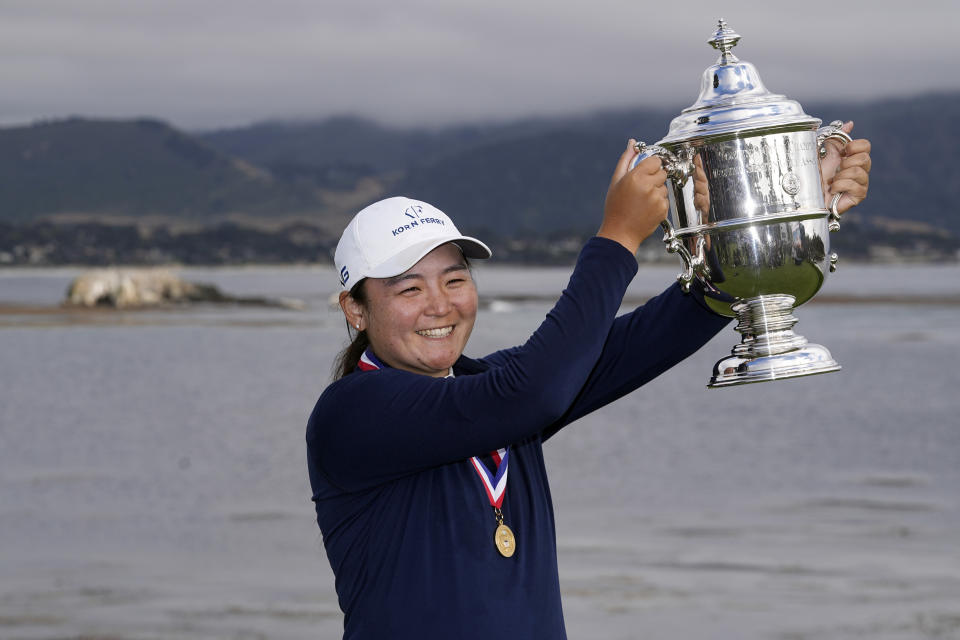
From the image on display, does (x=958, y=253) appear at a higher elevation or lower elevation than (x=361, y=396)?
higher

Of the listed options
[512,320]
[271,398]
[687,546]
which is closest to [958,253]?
[512,320]

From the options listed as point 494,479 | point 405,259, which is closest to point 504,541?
point 494,479

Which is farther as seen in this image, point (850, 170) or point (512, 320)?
point (512, 320)

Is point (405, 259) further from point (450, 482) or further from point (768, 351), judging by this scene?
point (768, 351)

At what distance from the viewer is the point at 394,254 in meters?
2.92

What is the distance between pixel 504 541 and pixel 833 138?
1.22 metres

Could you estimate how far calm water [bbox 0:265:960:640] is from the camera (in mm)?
7574

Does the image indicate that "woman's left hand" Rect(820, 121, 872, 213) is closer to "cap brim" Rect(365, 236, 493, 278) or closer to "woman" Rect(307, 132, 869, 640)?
"woman" Rect(307, 132, 869, 640)

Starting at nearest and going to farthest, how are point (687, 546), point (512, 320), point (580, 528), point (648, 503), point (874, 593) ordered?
point (874, 593) → point (687, 546) → point (580, 528) → point (648, 503) → point (512, 320)

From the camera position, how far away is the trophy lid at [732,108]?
294 centimetres

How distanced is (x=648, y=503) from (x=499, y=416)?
29.4 feet

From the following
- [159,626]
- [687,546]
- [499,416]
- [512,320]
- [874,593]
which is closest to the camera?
[499,416]

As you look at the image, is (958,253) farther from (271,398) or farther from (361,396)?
(361,396)

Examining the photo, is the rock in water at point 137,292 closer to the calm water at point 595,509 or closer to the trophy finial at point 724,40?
the calm water at point 595,509
